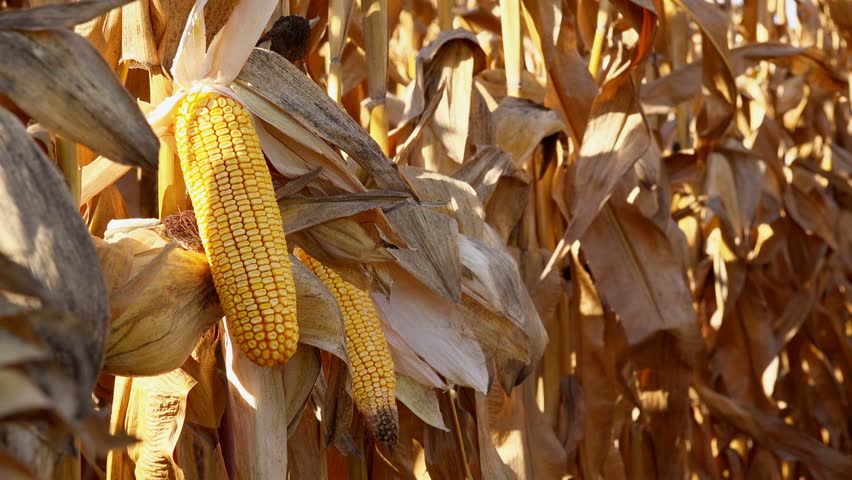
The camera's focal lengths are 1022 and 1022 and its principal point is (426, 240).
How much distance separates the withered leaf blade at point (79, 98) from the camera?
98cm

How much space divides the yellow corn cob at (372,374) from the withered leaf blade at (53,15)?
762 mm

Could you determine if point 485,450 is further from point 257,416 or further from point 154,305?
point 154,305

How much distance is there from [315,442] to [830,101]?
15.1 ft

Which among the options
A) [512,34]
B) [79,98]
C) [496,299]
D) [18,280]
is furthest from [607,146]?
[18,280]

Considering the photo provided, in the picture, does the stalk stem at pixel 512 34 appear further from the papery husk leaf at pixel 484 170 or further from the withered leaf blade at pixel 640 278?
the withered leaf blade at pixel 640 278

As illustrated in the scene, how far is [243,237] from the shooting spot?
1.42 meters

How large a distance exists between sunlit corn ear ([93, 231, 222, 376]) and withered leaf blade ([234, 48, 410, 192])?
284 millimetres

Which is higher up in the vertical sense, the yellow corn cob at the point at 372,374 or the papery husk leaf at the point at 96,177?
the papery husk leaf at the point at 96,177

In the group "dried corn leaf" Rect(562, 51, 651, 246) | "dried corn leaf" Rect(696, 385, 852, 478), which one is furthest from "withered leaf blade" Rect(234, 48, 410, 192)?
"dried corn leaf" Rect(696, 385, 852, 478)

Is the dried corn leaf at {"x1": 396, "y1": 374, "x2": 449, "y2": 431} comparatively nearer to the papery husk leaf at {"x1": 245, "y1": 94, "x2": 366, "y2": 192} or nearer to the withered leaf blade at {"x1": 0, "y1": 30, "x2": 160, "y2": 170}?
the papery husk leaf at {"x1": 245, "y1": 94, "x2": 366, "y2": 192}

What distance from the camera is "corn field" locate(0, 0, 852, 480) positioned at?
38.6 inches

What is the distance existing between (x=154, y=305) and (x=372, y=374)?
39cm

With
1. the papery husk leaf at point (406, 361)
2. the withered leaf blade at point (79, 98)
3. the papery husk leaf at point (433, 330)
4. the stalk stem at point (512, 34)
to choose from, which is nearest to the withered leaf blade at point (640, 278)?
the stalk stem at point (512, 34)

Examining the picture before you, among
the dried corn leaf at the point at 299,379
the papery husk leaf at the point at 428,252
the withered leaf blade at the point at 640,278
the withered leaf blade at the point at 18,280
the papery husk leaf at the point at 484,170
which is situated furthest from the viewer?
the withered leaf blade at the point at 640,278
